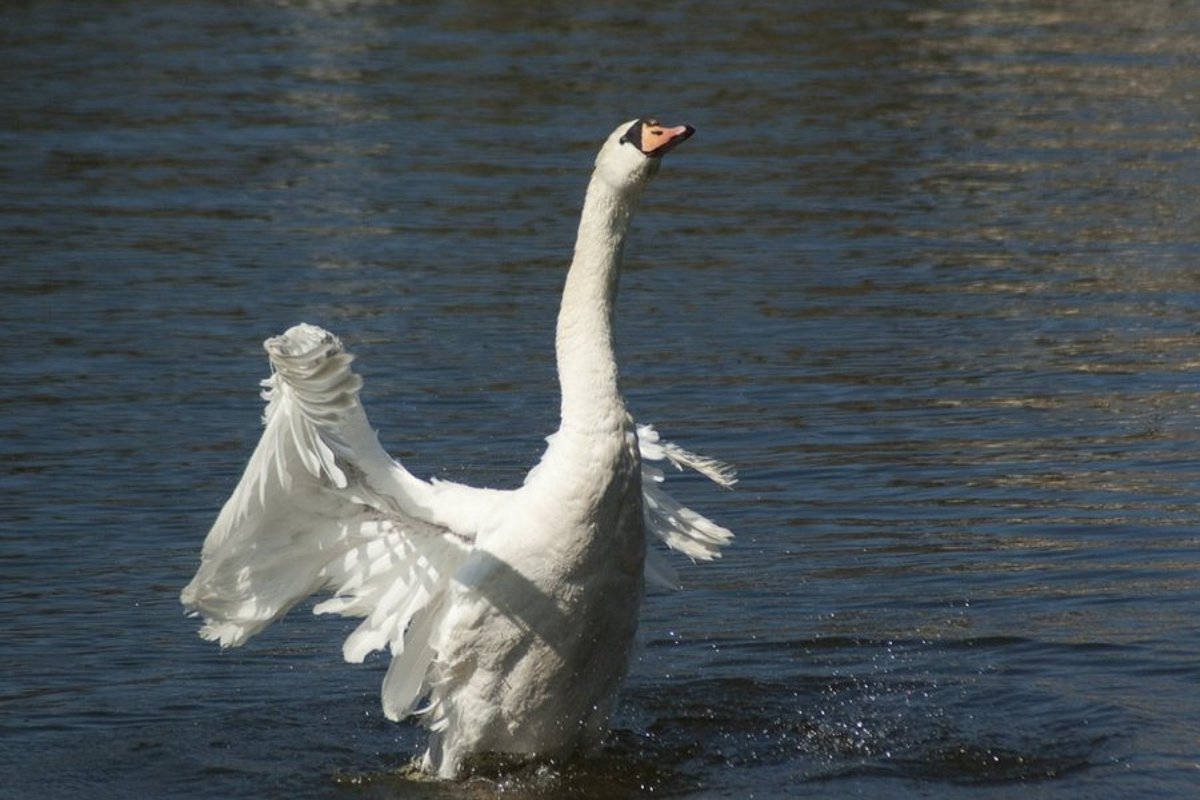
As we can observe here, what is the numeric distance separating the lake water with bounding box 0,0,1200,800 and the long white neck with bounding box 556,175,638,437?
67.7 inches

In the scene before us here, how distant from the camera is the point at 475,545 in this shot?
27.7 ft

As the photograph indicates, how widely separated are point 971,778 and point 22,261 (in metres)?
10.6

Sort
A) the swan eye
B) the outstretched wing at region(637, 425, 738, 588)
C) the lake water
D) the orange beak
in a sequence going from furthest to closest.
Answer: the lake water → the outstretched wing at region(637, 425, 738, 588) → the swan eye → the orange beak

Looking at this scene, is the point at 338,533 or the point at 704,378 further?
the point at 704,378

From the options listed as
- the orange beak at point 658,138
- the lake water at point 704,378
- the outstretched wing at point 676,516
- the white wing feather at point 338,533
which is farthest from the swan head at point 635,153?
the lake water at point 704,378

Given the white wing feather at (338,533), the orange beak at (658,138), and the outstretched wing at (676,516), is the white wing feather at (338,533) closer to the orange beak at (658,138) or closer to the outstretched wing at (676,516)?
the outstretched wing at (676,516)

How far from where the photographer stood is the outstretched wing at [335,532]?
8.17m

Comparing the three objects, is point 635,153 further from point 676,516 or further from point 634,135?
point 676,516

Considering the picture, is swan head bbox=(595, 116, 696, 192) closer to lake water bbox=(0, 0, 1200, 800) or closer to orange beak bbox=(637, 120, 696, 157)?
orange beak bbox=(637, 120, 696, 157)

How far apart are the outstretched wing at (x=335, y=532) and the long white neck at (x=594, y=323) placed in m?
0.58

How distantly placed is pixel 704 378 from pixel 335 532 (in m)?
6.06

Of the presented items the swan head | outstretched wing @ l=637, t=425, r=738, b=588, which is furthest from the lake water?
the swan head

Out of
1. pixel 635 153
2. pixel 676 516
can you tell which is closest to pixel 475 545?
pixel 676 516

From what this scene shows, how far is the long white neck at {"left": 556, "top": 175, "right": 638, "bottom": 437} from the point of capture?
816cm
